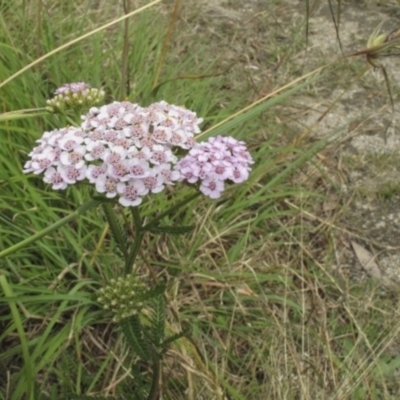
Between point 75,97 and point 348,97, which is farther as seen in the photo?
point 348,97

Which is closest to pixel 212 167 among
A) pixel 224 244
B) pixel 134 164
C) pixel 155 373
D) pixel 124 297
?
pixel 134 164

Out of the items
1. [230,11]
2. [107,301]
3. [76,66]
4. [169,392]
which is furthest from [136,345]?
[230,11]

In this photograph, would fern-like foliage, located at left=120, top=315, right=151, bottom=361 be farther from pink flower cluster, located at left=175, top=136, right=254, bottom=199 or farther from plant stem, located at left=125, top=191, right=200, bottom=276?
pink flower cluster, located at left=175, top=136, right=254, bottom=199

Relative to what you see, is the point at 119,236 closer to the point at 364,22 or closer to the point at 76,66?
the point at 76,66

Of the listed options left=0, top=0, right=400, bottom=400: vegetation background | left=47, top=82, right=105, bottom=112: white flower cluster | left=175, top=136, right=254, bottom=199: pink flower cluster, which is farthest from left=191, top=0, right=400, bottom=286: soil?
left=175, top=136, right=254, bottom=199: pink flower cluster

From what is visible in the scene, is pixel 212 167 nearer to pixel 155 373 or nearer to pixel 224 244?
pixel 155 373

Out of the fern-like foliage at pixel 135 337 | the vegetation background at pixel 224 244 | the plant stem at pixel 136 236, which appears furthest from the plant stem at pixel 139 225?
the vegetation background at pixel 224 244

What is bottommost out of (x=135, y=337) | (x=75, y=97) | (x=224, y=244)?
(x=224, y=244)
